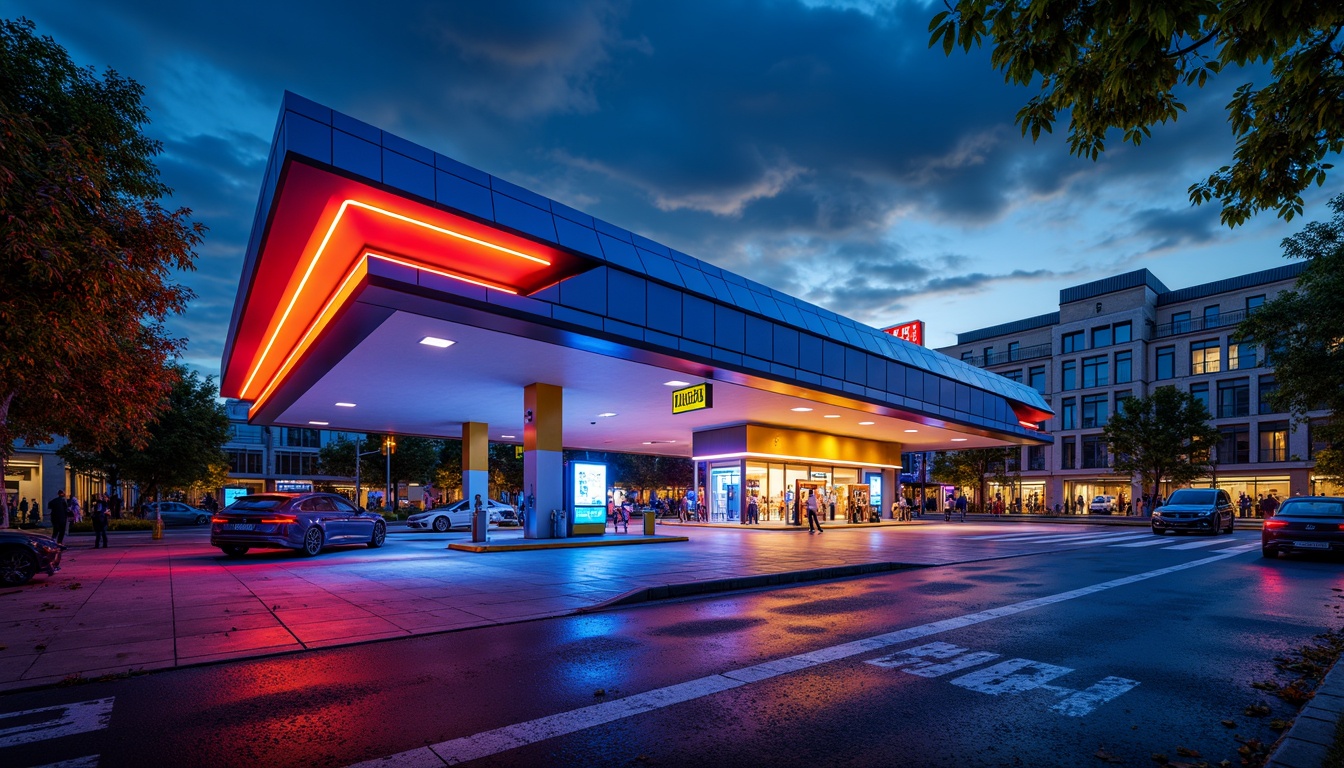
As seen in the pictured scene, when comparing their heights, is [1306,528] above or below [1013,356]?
below

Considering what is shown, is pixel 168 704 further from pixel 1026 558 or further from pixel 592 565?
pixel 1026 558

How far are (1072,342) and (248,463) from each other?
91587mm

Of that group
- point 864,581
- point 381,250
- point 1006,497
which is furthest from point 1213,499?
point 1006,497

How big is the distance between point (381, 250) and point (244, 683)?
955 cm

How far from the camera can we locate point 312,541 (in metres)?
16.5

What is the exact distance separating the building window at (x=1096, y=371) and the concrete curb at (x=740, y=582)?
58979 mm

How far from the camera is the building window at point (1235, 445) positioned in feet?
177

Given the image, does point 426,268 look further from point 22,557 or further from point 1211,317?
point 1211,317

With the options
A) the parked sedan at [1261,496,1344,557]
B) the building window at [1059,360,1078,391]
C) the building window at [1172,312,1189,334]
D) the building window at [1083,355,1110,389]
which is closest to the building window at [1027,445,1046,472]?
the building window at [1059,360,1078,391]

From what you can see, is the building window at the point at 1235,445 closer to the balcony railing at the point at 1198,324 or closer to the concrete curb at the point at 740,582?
the balcony railing at the point at 1198,324

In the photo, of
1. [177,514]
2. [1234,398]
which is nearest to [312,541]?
[177,514]

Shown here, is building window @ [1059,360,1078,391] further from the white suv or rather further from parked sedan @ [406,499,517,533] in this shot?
parked sedan @ [406,499,517,533]

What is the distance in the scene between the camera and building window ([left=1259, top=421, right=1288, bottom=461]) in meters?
51.8

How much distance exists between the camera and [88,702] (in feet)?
16.3
